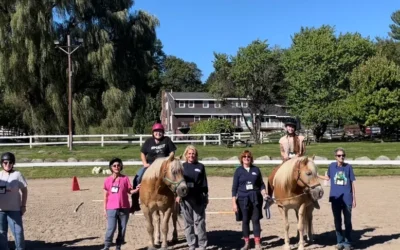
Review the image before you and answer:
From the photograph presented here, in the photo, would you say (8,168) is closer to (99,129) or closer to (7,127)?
(99,129)

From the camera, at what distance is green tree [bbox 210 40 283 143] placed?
2005 inches

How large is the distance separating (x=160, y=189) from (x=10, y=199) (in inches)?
87.7

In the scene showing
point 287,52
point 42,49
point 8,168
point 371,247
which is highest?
point 287,52

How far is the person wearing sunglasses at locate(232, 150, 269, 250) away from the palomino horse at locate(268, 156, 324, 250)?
0.32m

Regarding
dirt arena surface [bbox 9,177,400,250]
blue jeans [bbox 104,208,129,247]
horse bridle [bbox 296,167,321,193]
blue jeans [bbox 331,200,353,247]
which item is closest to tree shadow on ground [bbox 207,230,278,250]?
dirt arena surface [bbox 9,177,400,250]

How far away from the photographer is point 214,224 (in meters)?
10.4

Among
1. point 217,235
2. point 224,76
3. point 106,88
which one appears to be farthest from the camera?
point 224,76

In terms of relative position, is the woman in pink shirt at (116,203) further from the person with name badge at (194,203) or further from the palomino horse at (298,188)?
the palomino horse at (298,188)

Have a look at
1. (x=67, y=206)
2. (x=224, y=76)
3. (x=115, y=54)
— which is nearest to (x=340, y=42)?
(x=224, y=76)

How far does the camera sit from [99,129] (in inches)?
1400

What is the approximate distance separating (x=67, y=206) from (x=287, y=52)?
147 ft

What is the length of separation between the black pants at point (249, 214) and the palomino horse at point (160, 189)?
3.72ft

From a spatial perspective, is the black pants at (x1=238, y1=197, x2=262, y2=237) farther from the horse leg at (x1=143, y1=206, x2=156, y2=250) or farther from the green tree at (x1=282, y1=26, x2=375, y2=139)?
the green tree at (x1=282, y1=26, x2=375, y2=139)

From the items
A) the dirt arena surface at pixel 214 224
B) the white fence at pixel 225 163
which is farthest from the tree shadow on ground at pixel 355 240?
the white fence at pixel 225 163
